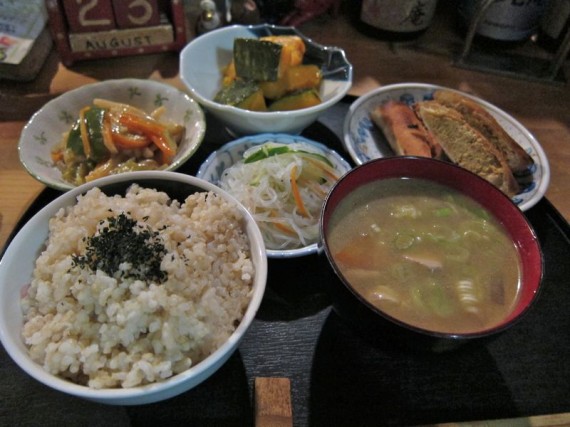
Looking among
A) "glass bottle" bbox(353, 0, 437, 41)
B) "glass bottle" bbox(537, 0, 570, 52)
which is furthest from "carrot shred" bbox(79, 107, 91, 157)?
"glass bottle" bbox(537, 0, 570, 52)

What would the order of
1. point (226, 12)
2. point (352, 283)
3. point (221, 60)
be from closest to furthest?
1. point (352, 283)
2. point (221, 60)
3. point (226, 12)

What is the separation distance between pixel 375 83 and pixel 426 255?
1491 millimetres

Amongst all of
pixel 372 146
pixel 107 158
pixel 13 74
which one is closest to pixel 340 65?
pixel 372 146

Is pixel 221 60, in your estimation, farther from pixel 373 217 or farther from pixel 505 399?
pixel 505 399

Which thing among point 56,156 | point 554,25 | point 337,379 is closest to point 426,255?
point 337,379

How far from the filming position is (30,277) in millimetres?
Result: 1178

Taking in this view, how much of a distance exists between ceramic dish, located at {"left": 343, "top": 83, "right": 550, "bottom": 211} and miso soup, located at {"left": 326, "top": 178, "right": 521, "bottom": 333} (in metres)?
0.50

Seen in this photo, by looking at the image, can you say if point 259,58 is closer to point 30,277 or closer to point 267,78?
point 267,78

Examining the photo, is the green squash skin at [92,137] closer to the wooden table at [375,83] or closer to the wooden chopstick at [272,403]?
the wooden table at [375,83]

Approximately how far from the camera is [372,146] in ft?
6.84

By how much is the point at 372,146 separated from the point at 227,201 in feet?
3.28

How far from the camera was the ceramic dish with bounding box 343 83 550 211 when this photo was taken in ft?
6.14

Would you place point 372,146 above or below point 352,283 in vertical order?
below

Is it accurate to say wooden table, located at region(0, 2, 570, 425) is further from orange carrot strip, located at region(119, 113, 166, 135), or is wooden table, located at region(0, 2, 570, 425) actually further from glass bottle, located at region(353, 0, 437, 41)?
orange carrot strip, located at region(119, 113, 166, 135)
